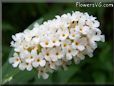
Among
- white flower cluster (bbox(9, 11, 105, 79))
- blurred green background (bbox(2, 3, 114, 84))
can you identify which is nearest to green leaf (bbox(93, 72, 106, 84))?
blurred green background (bbox(2, 3, 114, 84))

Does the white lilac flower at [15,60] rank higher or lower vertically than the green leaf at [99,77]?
higher

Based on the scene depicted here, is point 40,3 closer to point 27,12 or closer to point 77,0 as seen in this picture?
point 27,12

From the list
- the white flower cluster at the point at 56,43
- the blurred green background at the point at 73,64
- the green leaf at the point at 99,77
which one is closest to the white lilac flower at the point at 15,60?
the white flower cluster at the point at 56,43

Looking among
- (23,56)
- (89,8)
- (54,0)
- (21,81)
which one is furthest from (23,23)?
(23,56)

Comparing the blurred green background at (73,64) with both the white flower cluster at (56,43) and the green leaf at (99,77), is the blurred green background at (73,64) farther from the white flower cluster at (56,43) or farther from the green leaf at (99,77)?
the white flower cluster at (56,43)

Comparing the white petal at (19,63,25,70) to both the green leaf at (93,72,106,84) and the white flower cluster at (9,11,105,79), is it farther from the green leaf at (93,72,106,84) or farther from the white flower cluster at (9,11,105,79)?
the green leaf at (93,72,106,84)

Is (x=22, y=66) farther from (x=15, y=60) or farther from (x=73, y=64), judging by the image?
(x=73, y=64)
